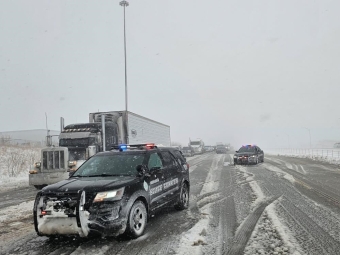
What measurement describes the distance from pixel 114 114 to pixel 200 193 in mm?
8011

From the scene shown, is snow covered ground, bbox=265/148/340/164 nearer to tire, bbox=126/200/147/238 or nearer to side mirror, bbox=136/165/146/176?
side mirror, bbox=136/165/146/176

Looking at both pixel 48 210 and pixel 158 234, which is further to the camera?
pixel 158 234

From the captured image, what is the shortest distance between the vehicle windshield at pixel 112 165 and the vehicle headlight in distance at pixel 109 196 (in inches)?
34.8

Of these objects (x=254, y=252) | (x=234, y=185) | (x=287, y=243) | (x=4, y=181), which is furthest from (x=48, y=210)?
(x=4, y=181)

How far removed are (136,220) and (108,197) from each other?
0.76m

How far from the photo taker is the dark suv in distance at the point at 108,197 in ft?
15.3

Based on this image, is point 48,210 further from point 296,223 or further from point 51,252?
point 296,223

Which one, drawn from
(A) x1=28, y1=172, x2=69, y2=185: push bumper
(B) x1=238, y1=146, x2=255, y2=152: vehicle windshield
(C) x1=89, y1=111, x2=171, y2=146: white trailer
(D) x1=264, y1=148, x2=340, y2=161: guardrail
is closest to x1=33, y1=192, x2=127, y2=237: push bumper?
(A) x1=28, y1=172, x2=69, y2=185: push bumper

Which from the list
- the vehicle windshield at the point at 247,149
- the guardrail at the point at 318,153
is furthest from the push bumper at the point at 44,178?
the guardrail at the point at 318,153

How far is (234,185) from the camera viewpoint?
37.9 feet

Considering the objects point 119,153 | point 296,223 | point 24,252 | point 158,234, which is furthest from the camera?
point 119,153

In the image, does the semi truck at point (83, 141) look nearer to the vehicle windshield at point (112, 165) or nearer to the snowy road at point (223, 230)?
the vehicle windshield at point (112, 165)

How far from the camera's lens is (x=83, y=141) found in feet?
45.6

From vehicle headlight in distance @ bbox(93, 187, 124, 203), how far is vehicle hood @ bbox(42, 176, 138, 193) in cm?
7
